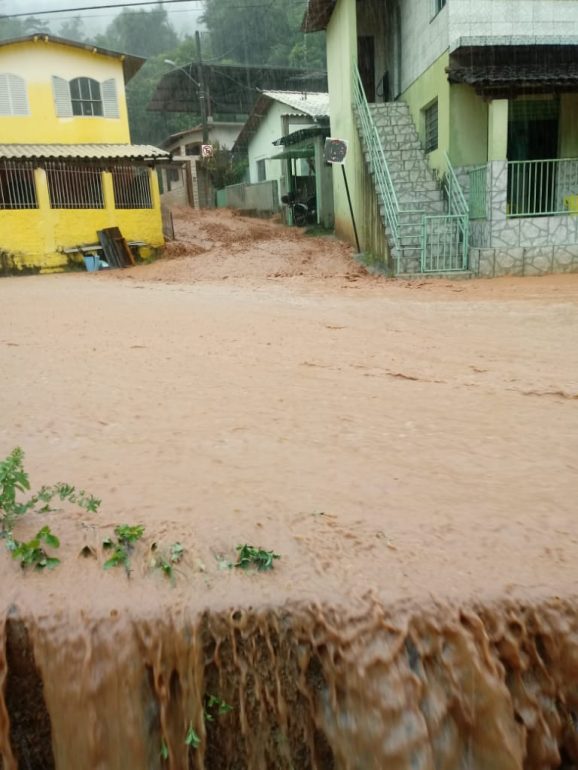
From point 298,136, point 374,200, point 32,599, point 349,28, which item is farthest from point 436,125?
point 32,599

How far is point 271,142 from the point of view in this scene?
2636 cm

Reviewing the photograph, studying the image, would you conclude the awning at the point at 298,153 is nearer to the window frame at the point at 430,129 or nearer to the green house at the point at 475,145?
the green house at the point at 475,145

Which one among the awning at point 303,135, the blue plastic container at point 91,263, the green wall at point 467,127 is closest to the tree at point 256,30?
the awning at point 303,135

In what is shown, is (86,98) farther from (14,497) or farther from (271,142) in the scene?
(14,497)

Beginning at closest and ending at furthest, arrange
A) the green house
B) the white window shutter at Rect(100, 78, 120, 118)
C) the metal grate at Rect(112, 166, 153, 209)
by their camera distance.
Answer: the green house < the metal grate at Rect(112, 166, 153, 209) < the white window shutter at Rect(100, 78, 120, 118)

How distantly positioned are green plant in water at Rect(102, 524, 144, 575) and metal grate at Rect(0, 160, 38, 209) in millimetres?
16174

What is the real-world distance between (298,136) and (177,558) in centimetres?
2195

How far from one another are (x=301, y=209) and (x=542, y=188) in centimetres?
1015

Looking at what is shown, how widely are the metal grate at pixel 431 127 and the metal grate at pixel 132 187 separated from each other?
25.7ft

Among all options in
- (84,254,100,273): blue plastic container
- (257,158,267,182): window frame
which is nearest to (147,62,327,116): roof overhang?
(257,158,267,182): window frame

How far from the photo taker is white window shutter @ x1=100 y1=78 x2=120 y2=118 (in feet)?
62.8

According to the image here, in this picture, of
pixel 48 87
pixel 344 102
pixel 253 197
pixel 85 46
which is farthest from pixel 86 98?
pixel 253 197

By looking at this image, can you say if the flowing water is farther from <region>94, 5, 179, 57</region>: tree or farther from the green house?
<region>94, 5, 179, 57</region>: tree

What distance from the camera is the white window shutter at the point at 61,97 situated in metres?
18.5
